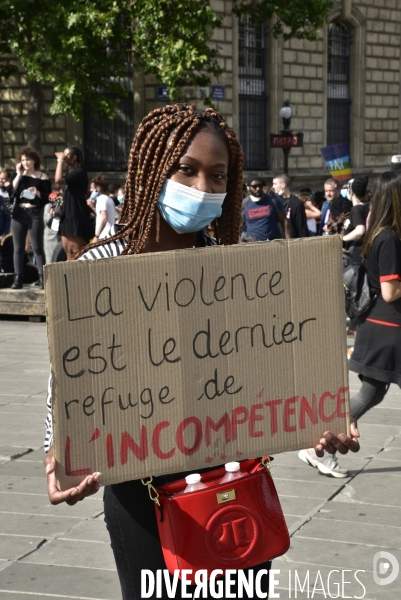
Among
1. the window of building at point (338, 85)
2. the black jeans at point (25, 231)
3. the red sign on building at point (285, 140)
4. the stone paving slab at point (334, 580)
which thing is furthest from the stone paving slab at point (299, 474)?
the window of building at point (338, 85)

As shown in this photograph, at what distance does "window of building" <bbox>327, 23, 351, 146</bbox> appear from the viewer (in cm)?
3008

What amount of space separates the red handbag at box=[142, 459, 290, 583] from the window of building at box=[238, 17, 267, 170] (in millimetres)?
25034

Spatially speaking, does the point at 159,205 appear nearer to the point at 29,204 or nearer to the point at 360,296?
the point at 360,296

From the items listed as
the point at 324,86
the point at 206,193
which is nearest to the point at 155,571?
the point at 206,193

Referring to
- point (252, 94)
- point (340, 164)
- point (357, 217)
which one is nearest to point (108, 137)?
point (252, 94)

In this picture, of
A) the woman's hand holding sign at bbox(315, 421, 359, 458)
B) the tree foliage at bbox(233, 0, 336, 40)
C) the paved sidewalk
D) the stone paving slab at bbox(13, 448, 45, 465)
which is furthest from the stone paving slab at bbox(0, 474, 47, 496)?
the tree foliage at bbox(233, 0, 336, 40)

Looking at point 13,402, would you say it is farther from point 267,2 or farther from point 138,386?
point 267,2

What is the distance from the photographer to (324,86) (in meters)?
29.3

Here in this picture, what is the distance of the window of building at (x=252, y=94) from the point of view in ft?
88.7

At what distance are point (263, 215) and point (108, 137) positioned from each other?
14043 millimetres

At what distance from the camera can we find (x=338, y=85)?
99.8ft

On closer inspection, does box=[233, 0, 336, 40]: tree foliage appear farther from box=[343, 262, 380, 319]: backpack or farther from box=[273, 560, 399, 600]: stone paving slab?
box=[273, 560, 399, 600]: stone paving slab

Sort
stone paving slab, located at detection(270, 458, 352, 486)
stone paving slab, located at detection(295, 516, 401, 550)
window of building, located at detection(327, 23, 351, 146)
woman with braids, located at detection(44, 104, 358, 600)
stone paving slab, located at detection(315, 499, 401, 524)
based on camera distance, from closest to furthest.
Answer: woman with braids, located at detection(44, 104, 358, 600) < stone paving slab, located at detection(295, 516, 401, 550) < stone paving slab, located at detection(315, 499, 401, 524) < stone paving slab, located at detection(270, 458, 352, 486) < window of building, located at detection(327, 23, 351, 146)

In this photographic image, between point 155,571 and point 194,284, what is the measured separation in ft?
2.31
